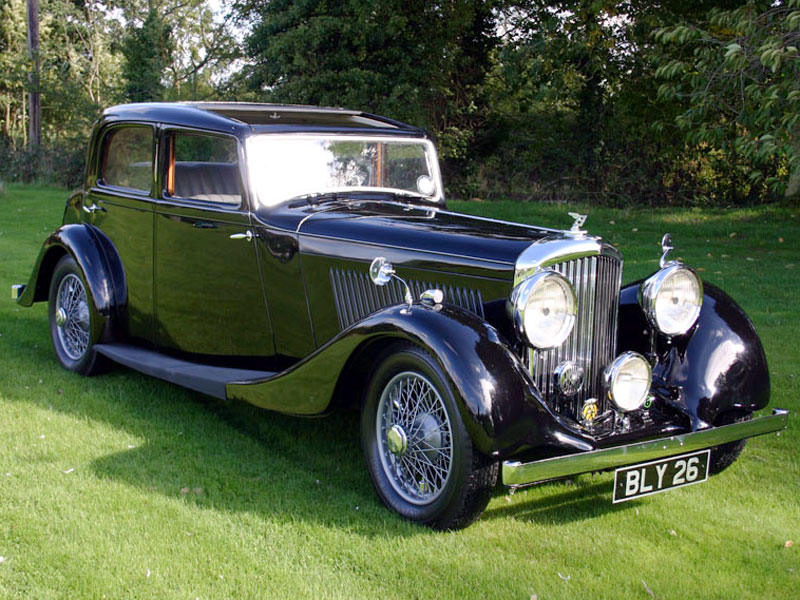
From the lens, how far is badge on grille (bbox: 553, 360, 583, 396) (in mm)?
3699

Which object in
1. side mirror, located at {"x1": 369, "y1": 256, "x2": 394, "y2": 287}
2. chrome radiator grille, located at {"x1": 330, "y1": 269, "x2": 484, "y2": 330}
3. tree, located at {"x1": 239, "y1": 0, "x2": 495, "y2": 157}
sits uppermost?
tree, located at {"x1": 239, "y1": 0, "x2": 495, "y2": 157}

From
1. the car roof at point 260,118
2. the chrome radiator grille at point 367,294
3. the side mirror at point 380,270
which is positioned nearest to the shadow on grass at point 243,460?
the chrome radiator grille at point 367,294

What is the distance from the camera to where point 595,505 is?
12.8 ft

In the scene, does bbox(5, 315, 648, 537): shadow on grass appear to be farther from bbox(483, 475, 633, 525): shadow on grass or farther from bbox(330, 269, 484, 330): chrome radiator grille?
bbox(330, 269, 484, 330): chrome radiator grille

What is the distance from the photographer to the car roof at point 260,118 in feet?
15.6

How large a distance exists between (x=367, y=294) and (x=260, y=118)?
1.43 metres

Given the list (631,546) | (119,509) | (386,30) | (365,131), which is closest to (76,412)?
(119,509)

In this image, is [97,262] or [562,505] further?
[97,262]

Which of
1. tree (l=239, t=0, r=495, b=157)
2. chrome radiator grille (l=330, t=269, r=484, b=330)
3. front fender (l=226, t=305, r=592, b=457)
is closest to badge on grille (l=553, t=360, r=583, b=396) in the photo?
front fender (l=226, t=305, r=592, b=457)

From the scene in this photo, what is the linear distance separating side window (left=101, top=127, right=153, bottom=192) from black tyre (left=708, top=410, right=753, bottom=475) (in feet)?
12.0

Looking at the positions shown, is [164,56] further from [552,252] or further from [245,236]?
[552,252]

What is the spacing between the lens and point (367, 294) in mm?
4234

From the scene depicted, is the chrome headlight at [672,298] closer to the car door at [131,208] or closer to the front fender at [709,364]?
the front fender at [709,364]

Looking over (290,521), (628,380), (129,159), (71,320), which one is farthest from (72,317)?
(628,380)
